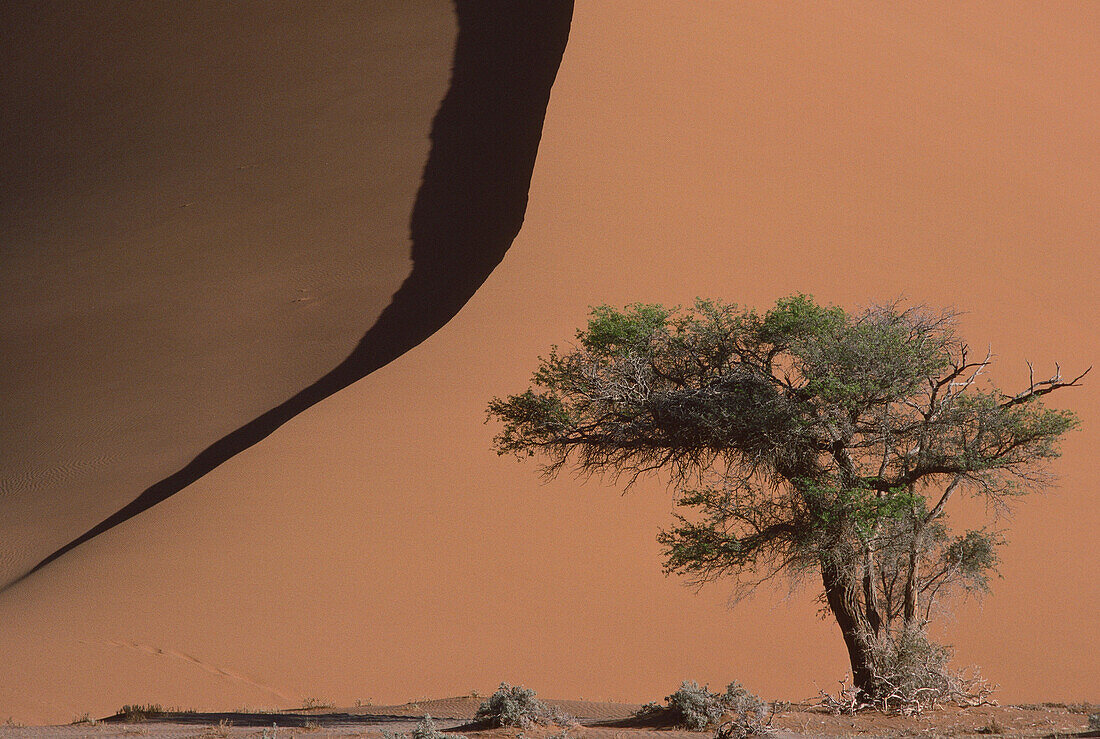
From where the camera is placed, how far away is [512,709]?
9.03 m

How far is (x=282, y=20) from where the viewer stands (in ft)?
114

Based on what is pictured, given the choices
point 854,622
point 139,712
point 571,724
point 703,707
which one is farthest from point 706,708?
point 139,712

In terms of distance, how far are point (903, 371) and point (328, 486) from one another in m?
9.52

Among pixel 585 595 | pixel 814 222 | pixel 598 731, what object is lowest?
pixel 598 731

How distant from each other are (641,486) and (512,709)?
8723 mm

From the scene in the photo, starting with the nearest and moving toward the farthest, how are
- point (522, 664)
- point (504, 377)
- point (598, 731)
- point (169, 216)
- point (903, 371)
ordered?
point (598, 731), point (903, 371), point (522, 664), point (504, 377), point (169, 216)

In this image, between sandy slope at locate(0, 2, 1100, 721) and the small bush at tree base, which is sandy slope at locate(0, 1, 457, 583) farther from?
the small bush at tree base

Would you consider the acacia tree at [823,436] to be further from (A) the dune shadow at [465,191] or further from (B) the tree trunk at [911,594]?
(A) the dune shadow at [465,191]

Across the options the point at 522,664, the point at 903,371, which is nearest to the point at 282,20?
the point at 522,664

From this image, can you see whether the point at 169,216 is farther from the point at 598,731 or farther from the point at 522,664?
the point at 598,731

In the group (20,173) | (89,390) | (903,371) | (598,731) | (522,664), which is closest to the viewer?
(598,731)

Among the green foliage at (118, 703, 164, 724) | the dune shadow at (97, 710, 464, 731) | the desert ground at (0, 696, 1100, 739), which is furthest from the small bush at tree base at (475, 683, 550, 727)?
the green foliage at (118, 703, 164, 724)

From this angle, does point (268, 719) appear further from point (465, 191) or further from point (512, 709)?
point (465, 191)

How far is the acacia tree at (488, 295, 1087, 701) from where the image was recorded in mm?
10531
